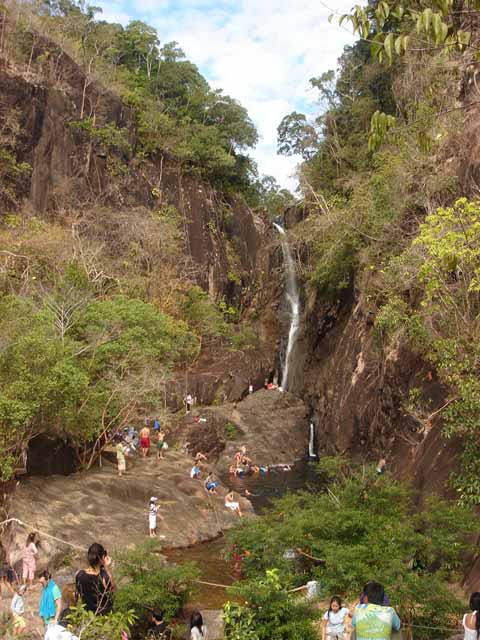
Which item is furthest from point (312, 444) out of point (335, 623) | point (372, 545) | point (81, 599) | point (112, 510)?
point (81, 599)

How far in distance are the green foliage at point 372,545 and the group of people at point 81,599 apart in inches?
57.2

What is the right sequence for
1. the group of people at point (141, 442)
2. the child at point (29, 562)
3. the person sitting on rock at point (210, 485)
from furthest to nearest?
the group of people at point (141, 442) → the person sitting on rock at point (210, 485) → the child at point (29, 562)

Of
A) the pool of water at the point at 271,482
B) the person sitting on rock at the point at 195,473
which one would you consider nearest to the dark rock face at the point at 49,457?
the person sitting on rock at the point at 195,473

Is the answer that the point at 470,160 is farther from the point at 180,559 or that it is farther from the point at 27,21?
the point at 27,21

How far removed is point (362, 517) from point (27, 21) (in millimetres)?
31907

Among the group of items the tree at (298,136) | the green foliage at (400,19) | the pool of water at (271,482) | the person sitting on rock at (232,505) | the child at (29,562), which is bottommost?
the pool of water at (271,482)

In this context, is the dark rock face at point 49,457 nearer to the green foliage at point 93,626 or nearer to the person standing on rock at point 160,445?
the person standing on rock at point 160,445

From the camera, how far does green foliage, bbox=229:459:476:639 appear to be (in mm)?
7328

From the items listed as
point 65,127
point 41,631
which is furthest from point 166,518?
point 65,127

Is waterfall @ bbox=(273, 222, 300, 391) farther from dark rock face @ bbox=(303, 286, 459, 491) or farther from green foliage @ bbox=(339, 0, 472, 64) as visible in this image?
green foliage @ bbox=(339, 0, 472, 64)

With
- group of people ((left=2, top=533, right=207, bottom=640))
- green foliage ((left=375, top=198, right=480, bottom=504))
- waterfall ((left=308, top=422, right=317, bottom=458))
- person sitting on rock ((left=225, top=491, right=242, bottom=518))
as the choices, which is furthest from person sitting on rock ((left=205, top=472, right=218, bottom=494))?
green foliage ((left=375, top=198, right=480, bottom=504))

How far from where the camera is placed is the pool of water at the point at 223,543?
1143 centimetres

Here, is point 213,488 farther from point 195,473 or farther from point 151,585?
point 151,585

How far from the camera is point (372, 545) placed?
8.74m
